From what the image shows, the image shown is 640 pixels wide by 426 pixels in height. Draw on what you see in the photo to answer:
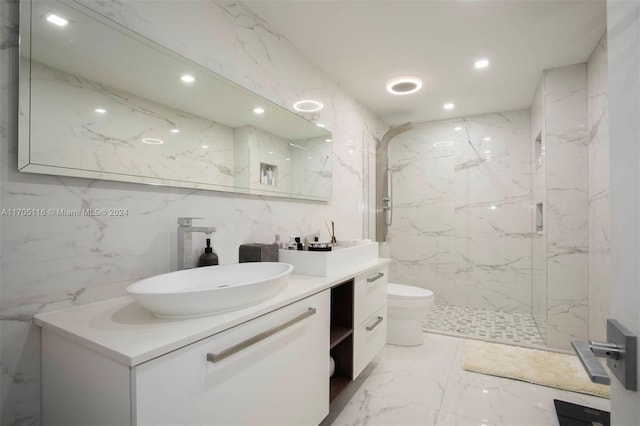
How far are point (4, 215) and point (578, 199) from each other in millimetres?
3516

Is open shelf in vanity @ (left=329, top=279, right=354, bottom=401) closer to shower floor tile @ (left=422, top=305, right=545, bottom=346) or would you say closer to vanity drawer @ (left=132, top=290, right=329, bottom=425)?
vanity drawer @ (left=132, top=290, right=329, bottom=425)

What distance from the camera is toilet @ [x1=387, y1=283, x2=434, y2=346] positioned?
266 centimetres

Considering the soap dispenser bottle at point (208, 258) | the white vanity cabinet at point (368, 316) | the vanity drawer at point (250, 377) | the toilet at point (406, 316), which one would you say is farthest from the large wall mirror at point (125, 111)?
the toilet at point (406, 316)

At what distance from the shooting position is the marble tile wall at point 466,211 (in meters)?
3.65

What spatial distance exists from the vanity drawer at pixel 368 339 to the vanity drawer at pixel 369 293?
5cm

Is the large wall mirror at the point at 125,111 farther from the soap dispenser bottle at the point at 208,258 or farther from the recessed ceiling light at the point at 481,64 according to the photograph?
the recessed ceiling light at the point at 481,64

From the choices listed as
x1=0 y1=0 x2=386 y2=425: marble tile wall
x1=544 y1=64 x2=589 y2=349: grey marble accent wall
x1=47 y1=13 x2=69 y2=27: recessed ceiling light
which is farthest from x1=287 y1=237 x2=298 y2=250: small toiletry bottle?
x1=544 y1=64 x2=589 y2=349: grey marble accent wall

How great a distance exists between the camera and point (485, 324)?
10.8 ft

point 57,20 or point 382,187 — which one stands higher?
point 57,20

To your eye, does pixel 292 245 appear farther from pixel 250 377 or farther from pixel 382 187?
pixel 382 187

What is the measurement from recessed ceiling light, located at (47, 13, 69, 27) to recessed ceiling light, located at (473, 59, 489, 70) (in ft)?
8.68

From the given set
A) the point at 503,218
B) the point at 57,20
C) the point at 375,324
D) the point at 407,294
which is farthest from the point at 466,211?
the point at 57,20

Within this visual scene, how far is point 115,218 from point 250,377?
77 centimetres

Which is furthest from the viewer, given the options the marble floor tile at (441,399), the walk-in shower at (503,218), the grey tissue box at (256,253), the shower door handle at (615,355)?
the walk-in shower at (503,218)
